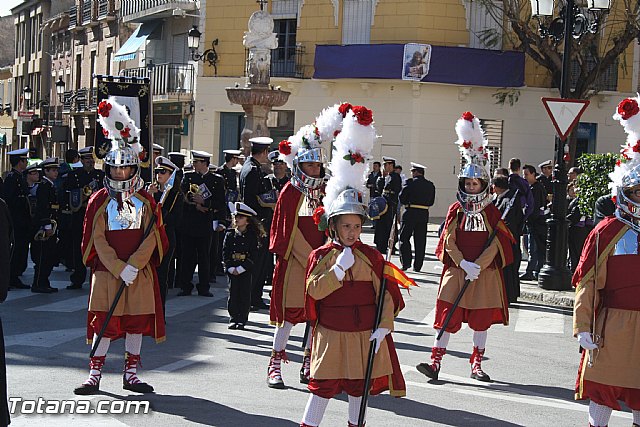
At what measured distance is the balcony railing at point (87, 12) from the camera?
51494 mm

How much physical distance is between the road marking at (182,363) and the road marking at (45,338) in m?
1.53

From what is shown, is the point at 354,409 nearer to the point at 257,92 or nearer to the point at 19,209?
the point at 19,209

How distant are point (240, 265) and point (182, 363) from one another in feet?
8.32

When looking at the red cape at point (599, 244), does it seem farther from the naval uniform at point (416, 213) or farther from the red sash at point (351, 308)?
the naval uniform at point (416, 213)

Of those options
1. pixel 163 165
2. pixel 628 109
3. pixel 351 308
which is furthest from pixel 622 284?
pixel 163 165

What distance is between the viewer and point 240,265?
12484 millimetres

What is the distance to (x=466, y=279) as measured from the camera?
375 inches

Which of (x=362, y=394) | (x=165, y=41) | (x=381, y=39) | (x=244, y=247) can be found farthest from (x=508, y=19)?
(x=362, y=394)

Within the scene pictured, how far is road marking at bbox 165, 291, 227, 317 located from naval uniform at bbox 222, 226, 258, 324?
1198 mm

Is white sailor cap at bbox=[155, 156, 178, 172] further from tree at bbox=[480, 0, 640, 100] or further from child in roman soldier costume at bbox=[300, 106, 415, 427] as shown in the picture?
tree at bbox=[480, 0, 640, 100]

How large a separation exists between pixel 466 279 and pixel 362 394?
298 cm

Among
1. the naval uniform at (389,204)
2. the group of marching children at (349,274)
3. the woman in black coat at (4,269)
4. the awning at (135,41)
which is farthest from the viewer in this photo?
the awning at (135,41)

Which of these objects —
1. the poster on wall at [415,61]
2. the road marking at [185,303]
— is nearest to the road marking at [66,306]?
the road marking at [185,303]

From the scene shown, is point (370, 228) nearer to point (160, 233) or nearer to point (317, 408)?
point (160, 233)
